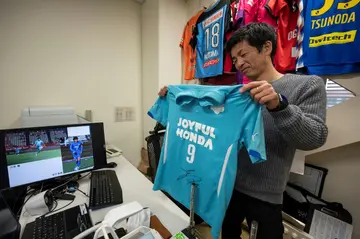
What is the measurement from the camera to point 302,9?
1.09 metres

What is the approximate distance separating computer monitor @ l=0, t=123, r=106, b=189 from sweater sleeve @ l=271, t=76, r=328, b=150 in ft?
3.75

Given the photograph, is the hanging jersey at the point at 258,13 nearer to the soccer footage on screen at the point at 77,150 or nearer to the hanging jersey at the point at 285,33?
the hanging jersey at the point at 285,33

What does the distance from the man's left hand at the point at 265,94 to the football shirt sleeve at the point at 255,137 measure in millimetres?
47

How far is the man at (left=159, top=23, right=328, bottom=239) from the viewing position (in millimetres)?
634

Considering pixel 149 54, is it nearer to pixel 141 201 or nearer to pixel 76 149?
pixel 76 149

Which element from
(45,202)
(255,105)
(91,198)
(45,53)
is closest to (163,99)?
(255,105)

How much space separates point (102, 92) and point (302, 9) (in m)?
2.04

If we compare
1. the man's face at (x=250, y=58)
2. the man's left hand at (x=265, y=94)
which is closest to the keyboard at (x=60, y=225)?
the man's left hand at (x=265, y=94)

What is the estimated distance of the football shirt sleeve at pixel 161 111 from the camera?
1019 mm

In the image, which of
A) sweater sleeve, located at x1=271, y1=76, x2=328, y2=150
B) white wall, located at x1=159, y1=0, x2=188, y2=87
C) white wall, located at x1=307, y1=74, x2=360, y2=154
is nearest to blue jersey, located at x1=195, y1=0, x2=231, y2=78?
white wall, located at x1=159, y1=0, x2=188, y2=87

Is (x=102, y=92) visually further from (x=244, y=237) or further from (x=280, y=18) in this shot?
(x=244, y=237)

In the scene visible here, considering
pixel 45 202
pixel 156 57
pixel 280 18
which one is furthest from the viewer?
pixel 156 57

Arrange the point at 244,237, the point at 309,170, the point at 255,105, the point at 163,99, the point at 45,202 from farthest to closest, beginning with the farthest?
the point at 244,237, the point at 309,170, the point at 163,99, the point at 45,202, the point at 255,105

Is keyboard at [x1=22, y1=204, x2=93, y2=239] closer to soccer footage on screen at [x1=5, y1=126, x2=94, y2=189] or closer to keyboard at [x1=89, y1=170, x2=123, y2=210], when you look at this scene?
keyboard at [x1=89, y1=170, x2=123, y2=210]
